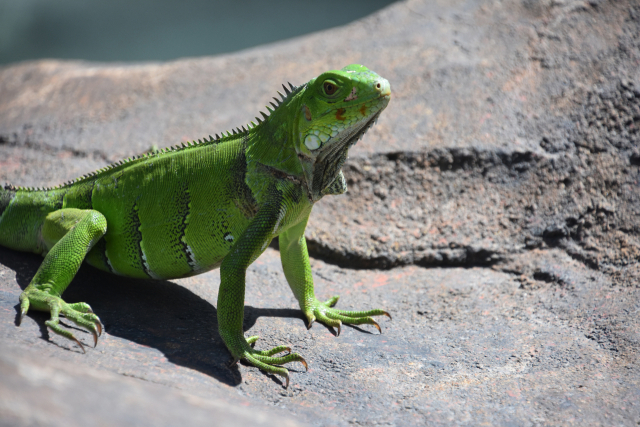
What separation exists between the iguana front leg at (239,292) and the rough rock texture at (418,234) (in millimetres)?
109

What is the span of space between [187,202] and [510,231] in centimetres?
301

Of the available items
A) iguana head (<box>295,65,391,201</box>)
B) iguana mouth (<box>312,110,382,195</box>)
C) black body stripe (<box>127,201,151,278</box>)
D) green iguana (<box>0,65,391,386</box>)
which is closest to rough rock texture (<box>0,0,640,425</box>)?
green iguana (<box>0,65,391,386</box>)

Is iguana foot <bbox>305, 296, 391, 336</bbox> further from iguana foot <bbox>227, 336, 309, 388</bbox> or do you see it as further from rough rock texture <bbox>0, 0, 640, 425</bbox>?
iguana foot <bbox>227, 336, 309, 388</bbox>

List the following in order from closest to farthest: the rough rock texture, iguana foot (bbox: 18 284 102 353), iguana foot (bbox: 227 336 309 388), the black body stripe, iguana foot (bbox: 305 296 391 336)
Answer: the rough rock texture
iguana foot (bbox: 18 284 102 353)
iguana foot (bbox: 227 336 309 388)
the black body stripe
iguana foot (bbox: 305 296 391 336)

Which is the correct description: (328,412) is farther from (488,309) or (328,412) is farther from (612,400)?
(488,309)

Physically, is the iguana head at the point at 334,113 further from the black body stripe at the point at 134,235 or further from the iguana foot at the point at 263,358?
the black body stripe at the point at 134,235

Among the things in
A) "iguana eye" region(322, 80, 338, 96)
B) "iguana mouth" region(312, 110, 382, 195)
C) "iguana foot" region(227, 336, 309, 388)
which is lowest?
"iguana foot" region(227, 336, 309, 388)

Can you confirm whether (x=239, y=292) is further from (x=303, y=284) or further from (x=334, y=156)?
(x=334, y=156)

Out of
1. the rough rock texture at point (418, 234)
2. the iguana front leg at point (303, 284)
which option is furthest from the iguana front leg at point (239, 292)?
the iguana front leg at point (303, 284)

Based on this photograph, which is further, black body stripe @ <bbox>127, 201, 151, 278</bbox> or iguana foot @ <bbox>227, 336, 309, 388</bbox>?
black body stripe @ <bbox>127, 201, 151, 278</bbox>

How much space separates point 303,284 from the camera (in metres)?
4.19

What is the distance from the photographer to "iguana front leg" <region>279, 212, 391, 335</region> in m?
4.12

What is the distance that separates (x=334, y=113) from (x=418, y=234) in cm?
224

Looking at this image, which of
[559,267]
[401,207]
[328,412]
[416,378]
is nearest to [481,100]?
[401,207]
